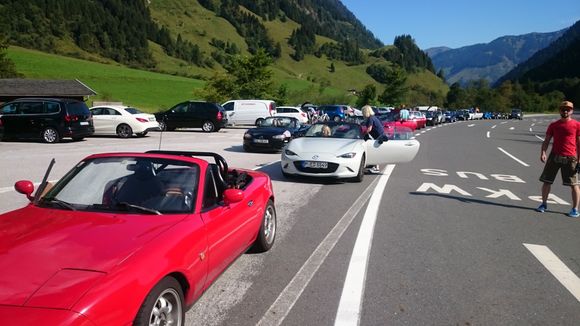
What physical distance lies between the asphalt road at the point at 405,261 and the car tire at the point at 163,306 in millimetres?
516

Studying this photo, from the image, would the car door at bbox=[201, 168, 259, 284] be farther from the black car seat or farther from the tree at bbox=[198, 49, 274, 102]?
the tree at bbox=[198, 49, 274, 102]

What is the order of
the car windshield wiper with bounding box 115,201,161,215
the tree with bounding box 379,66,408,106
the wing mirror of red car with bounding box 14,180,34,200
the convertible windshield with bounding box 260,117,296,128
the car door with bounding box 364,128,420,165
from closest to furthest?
1. the car windshield wiper with bounding box 115,201,161,215
2. the wing mirror of red car with bounding box 14,180,34,200
3. the car door with bounding box 364,128,420,165
4. the convertible windshield with bounding box 260,117,296,128
5. the tree with bounding box 379,66,408,106

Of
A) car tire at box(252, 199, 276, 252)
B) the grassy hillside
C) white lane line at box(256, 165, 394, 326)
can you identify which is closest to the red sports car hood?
white lane line at box(256, 165, 394, 326)

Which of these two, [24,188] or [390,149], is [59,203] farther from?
[390,149]

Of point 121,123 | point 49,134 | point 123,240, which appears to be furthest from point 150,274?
point 121,123

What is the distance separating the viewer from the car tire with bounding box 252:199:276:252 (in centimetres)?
532

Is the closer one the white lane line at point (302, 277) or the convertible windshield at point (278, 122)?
the white lane line at point (302, 277)

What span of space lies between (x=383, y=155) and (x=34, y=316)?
32.4 feet

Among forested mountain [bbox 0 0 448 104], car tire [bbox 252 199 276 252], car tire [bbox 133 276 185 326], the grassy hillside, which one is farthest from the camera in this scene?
forested mountain [bbox 0 0 448 104]

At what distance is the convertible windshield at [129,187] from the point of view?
3.90 metres

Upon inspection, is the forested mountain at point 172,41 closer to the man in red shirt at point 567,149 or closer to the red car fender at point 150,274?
the man in red shirt at point 567,149

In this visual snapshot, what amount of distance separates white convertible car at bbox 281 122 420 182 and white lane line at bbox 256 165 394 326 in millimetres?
2757

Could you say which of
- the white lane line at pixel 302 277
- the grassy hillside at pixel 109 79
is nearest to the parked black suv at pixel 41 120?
the white lane line at pixel 302 277

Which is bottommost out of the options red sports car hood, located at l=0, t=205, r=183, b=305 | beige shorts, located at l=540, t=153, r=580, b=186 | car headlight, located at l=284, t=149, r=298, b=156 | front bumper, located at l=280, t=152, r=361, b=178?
front bumper, located at l=280, t=152, r=361, b=178
